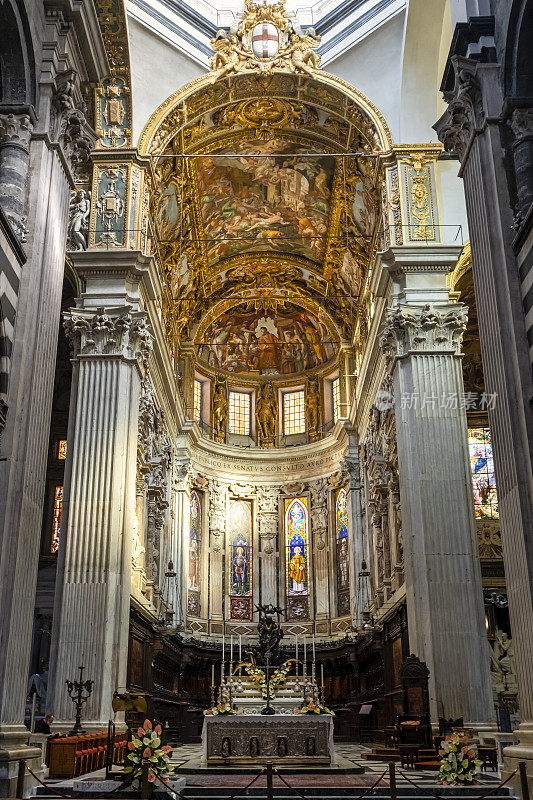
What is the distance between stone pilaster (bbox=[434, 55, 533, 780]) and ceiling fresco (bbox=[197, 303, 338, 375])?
21257 mm

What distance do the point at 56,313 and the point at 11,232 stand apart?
1575 millimetres

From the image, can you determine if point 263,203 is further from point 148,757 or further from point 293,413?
point 148,757

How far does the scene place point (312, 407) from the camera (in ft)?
109

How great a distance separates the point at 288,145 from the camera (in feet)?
79.9

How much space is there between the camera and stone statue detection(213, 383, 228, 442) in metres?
33.2

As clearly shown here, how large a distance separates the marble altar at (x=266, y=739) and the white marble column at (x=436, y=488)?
2.87m

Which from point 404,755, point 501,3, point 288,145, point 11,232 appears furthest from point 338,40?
point 404,755

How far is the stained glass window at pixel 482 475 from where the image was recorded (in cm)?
2502

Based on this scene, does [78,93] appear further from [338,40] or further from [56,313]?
[338,40]

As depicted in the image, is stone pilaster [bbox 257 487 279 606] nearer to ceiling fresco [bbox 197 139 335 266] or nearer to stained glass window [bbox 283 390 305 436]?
stained glass window [bbox 283 390 305 436]

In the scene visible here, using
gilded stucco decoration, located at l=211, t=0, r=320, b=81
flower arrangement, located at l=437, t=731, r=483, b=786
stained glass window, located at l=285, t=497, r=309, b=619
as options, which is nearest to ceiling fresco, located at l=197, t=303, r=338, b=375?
stained glass window, located at l=285, t=497, r=309, b=619

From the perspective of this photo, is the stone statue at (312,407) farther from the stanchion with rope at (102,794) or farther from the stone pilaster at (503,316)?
the stanchion with rope at (102,794)

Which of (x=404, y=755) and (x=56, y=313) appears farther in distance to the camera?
(x=404, y=755)

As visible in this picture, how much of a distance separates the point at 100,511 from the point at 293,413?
17511mm
